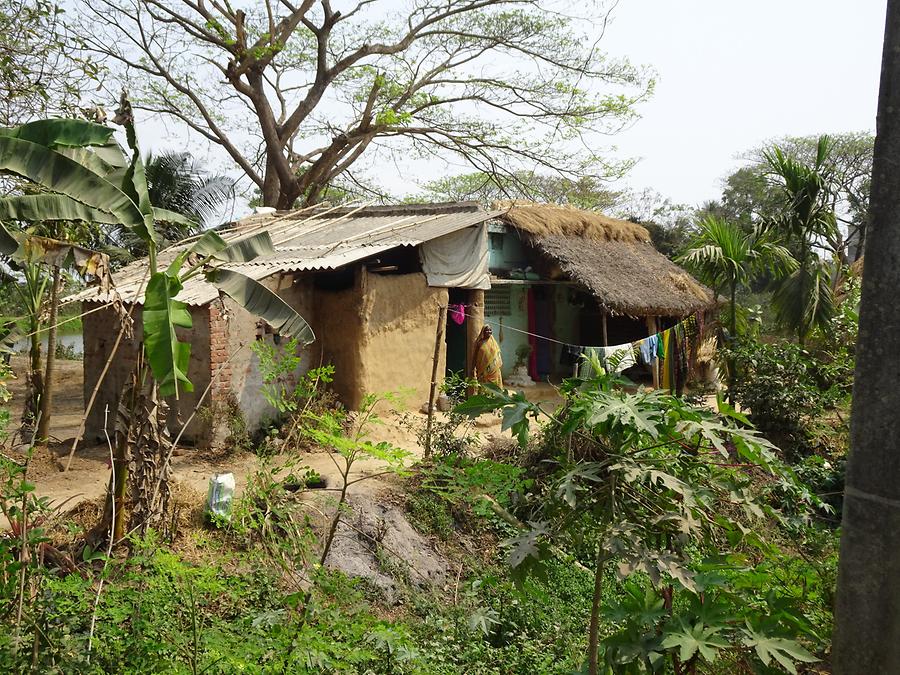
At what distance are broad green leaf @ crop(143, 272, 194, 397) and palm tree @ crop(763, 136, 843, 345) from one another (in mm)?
9458

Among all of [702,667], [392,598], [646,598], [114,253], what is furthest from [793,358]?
[114,253]

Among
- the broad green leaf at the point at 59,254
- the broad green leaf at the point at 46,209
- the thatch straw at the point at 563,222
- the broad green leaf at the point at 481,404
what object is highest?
the thatch straw at the point at 563,222

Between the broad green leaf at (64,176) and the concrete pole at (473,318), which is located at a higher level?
the broad green leaf at (64,176)

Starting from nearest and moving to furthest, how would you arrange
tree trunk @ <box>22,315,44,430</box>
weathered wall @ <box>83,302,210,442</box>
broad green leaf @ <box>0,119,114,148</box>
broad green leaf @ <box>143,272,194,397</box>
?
broad green leaf @ <box>143,272,194,397</box> → broad green leaf @ <box>0,119,114,148</box> → tree trunk @ <box>22,315,44,430</box> → weathered wall @ <box>83,302,210,442</box>

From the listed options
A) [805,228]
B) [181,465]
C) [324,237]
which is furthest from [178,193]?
[805,228]

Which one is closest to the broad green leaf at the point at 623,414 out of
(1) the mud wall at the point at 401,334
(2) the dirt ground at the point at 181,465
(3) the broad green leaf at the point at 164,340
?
(3) the broad green leaf at the point at 164,340

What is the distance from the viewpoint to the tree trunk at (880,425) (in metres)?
1.51

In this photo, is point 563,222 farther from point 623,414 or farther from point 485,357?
point 623,414

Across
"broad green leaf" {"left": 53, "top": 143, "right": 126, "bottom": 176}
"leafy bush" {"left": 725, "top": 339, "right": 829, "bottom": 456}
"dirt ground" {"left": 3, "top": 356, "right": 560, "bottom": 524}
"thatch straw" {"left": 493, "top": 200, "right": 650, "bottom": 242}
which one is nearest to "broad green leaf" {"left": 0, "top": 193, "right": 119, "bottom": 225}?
"broad green leaf" {"left": 53, "top": 143, "right": 126, "bottom": 176}

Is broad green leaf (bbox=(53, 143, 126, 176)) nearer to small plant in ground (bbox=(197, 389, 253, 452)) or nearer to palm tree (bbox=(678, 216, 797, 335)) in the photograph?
small plant in ground (bbox=(197, 389, 253, 452))

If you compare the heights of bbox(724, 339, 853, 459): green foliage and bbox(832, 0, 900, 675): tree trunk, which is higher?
bbox(832, 0, 900, 675): tree trunk

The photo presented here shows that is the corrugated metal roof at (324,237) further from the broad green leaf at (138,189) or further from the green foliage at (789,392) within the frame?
the green foliage at (789,392)

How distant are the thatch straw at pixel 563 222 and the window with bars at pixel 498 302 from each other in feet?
4.98

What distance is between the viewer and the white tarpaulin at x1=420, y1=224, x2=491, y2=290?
10820 millimetres
